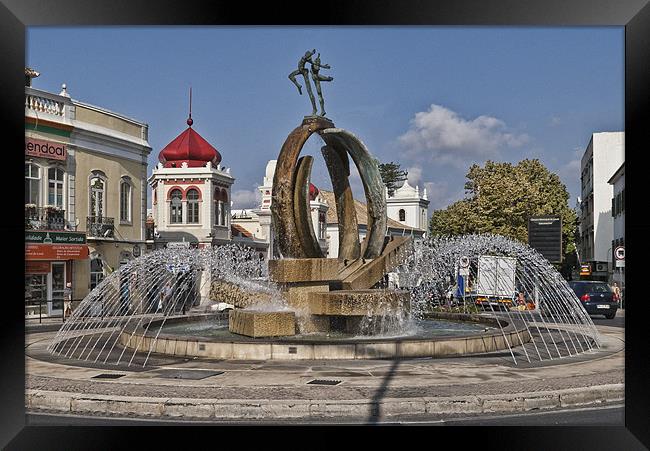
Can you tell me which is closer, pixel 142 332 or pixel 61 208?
pixel 142 332

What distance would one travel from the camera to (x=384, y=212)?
17.2 m

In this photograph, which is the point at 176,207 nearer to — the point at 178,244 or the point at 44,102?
the point at 178,244

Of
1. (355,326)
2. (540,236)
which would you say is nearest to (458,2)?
(355,326)

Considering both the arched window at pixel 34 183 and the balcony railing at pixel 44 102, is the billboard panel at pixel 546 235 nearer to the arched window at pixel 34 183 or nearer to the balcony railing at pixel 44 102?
the arched window at pixel 34 183

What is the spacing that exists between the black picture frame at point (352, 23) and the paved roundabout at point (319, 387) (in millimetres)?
1393

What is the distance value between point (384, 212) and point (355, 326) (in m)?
3.18

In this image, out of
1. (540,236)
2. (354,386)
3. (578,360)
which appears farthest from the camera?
(540,236)

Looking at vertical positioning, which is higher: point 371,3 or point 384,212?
point 371,3

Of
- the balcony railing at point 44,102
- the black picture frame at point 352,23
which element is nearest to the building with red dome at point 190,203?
the balcony railing at point 44,102

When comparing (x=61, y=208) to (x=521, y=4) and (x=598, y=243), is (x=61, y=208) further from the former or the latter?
(x=598, y=243)

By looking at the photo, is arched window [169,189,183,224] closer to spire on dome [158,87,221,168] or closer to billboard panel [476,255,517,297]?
spire on dome [158,87,221,168]

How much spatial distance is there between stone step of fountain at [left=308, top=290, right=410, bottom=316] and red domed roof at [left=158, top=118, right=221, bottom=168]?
36931mm

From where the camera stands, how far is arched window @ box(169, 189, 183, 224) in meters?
48.9

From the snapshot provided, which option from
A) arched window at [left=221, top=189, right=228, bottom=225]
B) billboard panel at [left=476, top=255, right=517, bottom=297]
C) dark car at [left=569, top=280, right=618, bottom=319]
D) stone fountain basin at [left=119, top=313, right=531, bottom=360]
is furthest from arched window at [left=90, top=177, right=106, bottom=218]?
arched window at [left=221, top=189, right=228, bottom=225]
